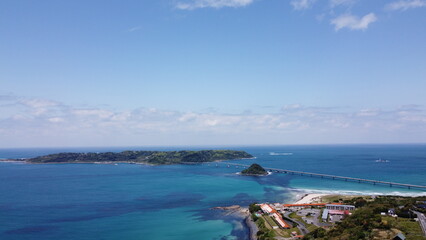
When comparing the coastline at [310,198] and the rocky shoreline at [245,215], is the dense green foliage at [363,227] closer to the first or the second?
the rocky shoreline at [245,215]

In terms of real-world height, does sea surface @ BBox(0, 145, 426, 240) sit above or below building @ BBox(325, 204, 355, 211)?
below

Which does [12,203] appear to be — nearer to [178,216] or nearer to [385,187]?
[178,216]

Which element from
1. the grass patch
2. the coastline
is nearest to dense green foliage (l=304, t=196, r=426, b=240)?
the grass patch

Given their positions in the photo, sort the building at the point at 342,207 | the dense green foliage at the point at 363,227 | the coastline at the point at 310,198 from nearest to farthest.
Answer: the dense green foliage at the point at 363,227, the building at the point at 342,207, the coastline at the point at 310,198

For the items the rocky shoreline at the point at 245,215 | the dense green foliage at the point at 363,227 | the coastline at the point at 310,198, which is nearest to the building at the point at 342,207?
the dense green foliage at the point at 363,227

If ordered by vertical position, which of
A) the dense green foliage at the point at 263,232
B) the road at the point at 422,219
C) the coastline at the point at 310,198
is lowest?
the coastline at the point at 310,198

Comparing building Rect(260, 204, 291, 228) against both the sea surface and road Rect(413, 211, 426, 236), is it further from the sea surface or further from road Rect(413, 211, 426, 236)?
road Rect(413, 211, 426, 236)

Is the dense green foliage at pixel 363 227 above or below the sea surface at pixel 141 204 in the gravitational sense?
above

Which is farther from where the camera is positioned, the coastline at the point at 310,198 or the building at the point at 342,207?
the coastline at the point at 310,198

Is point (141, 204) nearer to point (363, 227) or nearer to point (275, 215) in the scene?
point (275, 215)

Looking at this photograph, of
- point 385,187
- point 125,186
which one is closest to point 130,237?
point 125,186

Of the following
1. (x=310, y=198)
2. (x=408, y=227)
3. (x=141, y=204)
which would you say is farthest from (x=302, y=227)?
(x=141, y=204)

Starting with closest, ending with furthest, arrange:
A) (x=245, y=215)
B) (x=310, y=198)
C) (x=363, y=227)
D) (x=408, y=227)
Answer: (x=363, y=227)
(x=408, y=227)
(x=245, y=215)
(x=310, y=198)
